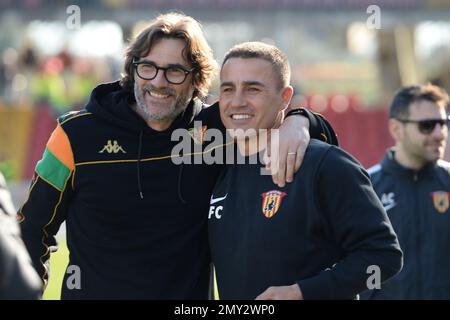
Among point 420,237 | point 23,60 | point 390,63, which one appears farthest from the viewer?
point 390,63

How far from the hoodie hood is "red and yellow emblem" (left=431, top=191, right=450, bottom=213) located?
2.03m

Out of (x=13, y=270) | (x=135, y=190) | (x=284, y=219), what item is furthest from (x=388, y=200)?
(x=13, y=270)

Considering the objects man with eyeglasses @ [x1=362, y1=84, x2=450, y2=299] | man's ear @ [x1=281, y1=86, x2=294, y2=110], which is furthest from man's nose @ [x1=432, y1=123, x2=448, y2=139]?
man's ear @ [x1=281, y1=86, x2=294, y2=110]

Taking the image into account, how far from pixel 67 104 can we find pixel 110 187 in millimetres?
16271

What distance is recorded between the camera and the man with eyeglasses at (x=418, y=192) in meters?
6.39

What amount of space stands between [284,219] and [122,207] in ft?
3.23

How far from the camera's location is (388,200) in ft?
21.8

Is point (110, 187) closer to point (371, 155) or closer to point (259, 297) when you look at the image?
point (259, 297)

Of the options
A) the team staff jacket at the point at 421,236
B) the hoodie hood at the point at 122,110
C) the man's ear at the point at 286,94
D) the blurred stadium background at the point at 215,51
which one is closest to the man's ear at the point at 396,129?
the team staff jacket at the point at 421,236

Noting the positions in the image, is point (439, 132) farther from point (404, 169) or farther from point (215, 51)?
point (215, 51)

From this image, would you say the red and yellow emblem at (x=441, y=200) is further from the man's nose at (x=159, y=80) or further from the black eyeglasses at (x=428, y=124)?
the man's nose at (x=159, y=80)

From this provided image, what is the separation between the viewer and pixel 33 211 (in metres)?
5.05
